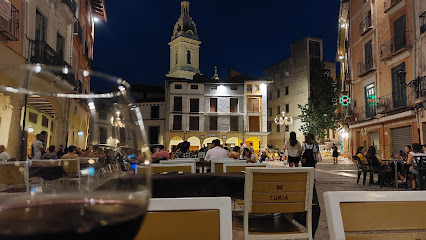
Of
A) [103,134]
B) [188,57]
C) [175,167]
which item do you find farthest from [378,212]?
[188,57]

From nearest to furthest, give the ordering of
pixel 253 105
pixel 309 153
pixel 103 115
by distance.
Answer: pixel 103 115 → pixel 309 153 → pixel 253 105

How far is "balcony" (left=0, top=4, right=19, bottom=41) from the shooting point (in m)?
8.45

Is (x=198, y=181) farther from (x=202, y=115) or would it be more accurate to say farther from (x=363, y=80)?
(x=202, y=115)

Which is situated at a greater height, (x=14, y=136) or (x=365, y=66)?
(x=365, y=66)

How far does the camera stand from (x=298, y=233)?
270cm

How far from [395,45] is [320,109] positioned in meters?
17.0

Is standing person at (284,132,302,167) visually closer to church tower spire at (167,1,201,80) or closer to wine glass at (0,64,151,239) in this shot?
wine glass at (0,64,151,239)

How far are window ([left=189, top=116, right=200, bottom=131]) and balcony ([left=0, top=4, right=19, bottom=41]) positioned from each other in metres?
27.7

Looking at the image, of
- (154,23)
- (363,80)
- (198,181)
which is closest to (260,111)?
(363,80)

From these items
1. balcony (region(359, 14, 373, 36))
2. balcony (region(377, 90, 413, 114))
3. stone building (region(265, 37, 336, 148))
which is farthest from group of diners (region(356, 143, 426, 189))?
stone building (region(265, 37, 336, 148))

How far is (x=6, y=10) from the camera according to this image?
28.0ft

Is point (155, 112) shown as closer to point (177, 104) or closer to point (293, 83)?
point (177, 104)

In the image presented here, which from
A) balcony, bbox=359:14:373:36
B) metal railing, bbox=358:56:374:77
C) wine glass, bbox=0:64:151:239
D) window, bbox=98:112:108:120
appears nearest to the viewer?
wine glass, bbox=0:64:151:239

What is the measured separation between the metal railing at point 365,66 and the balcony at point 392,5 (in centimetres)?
336
